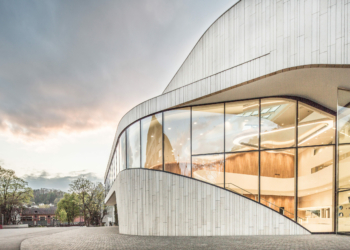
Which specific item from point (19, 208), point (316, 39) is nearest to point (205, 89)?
point (316, 39)

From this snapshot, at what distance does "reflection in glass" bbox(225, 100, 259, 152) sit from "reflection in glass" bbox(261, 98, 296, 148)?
469 millimetres

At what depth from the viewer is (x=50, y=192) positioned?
490 ft

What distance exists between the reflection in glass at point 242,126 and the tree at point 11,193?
2104 inches

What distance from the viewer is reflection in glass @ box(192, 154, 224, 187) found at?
12297 mm

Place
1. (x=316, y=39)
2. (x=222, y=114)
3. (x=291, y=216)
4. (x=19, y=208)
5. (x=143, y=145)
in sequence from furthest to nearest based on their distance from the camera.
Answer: (x=19, y=208), (x=143, y=145), (x=222, y=114), (x=291, y=216), (x=316, y=39)

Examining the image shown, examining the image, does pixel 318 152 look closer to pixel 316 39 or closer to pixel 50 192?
pixel 316 39

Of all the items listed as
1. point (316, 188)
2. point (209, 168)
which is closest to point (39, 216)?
point (209, 168)

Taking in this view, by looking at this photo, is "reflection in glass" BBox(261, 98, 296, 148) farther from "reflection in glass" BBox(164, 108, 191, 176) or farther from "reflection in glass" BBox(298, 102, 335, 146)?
"reflection in glass" BBox(164, 108, 191, 176)

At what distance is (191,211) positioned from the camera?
11.9 m

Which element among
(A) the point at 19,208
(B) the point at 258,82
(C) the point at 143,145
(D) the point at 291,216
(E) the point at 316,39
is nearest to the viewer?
(E) the point at 316,39

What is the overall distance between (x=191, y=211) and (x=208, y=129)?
396cm

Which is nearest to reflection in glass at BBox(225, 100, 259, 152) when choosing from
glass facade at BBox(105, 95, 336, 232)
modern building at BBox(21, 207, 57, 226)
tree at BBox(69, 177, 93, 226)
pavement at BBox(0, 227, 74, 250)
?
glass facade at BBox(105, 95, 336, 232)

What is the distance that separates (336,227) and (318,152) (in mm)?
3196

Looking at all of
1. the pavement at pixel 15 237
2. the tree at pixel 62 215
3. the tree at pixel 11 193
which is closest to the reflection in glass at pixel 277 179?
the pavement at pixel 15 237
